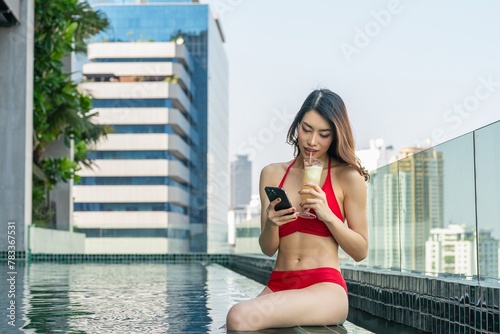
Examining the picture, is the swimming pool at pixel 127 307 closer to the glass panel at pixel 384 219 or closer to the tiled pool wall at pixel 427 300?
the tiled pool wall at pixel 427 300

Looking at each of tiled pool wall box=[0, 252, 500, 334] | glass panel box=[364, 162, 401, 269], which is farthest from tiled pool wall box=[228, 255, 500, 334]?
glass panel box=[364, 162, 401, 269]

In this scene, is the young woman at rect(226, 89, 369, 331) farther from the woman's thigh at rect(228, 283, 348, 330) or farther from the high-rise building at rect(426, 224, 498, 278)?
the high-rise building at rect(426, 224, 498, 278)

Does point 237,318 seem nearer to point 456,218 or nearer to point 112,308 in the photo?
point 112,308

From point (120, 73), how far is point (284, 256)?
88.1 metres

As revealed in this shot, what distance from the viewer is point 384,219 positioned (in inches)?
262

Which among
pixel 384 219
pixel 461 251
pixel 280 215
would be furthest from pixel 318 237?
pixel 384 219

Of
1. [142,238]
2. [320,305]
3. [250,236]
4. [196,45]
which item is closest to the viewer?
[320,305]

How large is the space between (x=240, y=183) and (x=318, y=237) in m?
133

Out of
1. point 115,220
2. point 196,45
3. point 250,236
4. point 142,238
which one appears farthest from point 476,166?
point 196,45

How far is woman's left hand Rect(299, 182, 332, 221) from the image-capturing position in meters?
3.37

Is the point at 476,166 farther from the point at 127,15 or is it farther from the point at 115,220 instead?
the point at 127,15

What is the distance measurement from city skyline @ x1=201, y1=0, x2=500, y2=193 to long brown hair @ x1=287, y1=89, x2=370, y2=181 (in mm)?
129

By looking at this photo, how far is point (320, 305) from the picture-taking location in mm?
3516

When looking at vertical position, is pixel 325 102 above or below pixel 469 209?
above
